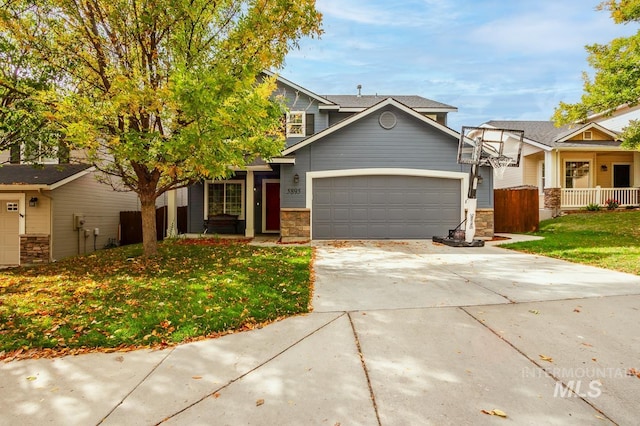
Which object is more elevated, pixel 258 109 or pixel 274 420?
pixel 258 109

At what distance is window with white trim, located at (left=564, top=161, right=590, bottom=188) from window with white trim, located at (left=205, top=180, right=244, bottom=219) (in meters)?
17.2

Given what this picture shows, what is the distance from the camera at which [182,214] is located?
55.6ft

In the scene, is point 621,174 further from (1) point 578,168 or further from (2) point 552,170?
(2) point 552,170

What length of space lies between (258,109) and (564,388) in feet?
18.6

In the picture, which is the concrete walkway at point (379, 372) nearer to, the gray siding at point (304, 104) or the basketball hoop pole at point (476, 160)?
the basketball hoop pole at point (476, 160)

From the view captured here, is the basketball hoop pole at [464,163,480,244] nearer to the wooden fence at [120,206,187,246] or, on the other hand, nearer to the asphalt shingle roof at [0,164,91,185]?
the wooden fence at [120,206,187,246]

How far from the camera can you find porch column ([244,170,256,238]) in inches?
522

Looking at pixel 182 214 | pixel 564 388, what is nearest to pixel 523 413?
pixel 564 388

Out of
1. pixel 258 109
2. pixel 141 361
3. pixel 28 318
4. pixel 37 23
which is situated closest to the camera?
pixel 141 361

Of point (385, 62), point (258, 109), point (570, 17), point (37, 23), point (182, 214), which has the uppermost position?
point (385, 62)

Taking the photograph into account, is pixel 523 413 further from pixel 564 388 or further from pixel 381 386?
pixel 381 386

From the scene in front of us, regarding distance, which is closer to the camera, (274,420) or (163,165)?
(274,420)

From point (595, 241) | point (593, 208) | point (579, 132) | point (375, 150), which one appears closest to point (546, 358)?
point (595, 241)

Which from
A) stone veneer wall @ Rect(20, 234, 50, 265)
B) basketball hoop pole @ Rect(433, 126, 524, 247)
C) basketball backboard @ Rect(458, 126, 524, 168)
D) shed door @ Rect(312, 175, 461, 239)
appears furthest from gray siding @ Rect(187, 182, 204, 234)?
basketball backboard @ Rect(458, 126, 524, 168)
